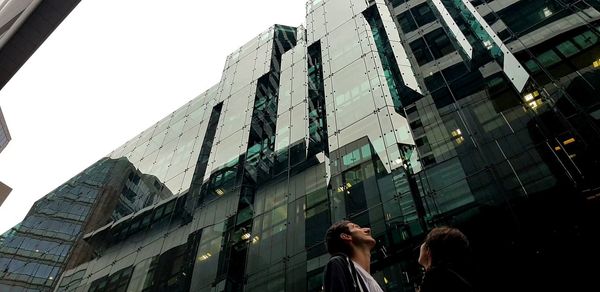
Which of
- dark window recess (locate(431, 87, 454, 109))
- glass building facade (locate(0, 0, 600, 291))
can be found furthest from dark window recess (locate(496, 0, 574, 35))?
dark window recess (locate(431, 87, 454, 109))

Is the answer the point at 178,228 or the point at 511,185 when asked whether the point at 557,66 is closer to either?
the point at 511,185

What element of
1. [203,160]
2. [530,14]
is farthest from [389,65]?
[203,160]

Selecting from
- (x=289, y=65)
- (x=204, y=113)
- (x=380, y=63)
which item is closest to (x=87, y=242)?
(x=204, y=113)

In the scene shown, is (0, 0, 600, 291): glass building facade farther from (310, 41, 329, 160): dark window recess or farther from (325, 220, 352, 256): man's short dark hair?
(325, 220, 352, 256): man's short dark hair

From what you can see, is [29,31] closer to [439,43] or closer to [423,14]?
[439,43]

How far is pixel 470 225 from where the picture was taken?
802 cm

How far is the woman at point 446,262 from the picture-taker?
8.72 feet

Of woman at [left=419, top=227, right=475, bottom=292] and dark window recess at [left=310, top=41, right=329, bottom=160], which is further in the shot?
dark window recess at [left=310, top=41, right=329, bottom=160]

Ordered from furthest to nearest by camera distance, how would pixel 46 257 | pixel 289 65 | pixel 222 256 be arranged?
pixel 46 257 < pixel 289 65 < pixel 222 256

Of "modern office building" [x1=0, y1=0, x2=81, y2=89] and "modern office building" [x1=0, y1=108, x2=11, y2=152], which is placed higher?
"modern office building" [x1=0, y1=108, x2=11, y2=152]

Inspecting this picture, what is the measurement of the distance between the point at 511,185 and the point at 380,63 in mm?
7017

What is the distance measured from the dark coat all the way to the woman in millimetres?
555

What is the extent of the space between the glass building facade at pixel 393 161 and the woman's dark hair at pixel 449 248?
2960mm

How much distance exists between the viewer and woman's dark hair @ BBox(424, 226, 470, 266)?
9.70ft
